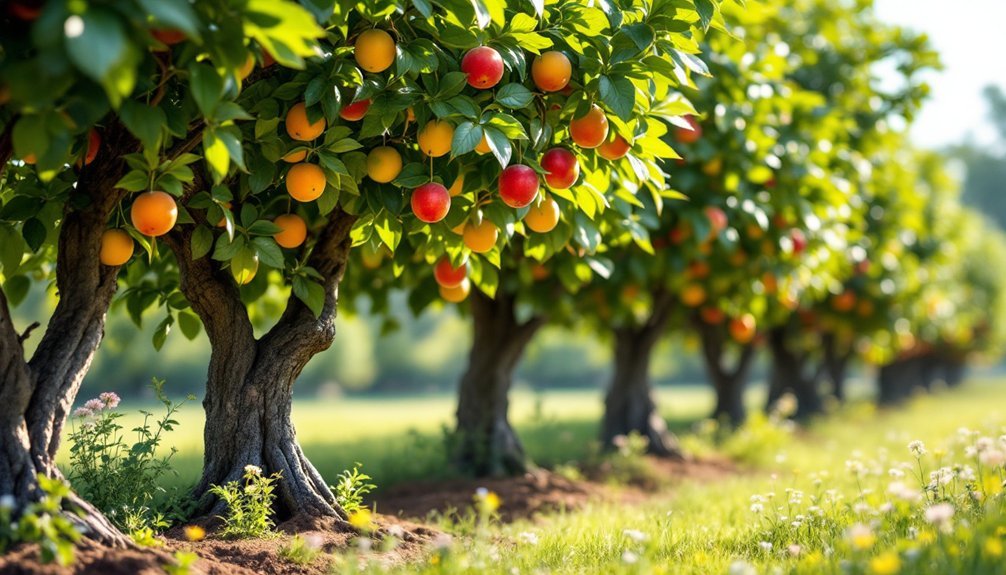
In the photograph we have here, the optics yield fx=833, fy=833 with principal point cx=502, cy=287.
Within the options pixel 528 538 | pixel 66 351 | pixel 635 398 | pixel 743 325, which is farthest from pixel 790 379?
pixel 66 351

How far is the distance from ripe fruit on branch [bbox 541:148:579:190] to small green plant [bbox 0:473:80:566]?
7.88ft

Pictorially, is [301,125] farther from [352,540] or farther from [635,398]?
[635,398]

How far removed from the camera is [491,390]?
8594 mm

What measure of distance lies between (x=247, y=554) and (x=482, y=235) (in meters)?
1.86

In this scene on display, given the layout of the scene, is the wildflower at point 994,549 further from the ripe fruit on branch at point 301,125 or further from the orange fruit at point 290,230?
the orange fruit at point 290,230

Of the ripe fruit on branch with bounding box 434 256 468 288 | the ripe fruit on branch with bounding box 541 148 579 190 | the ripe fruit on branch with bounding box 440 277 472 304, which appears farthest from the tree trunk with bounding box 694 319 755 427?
the ripe fruit on branch with bounding box 541 148 579 190

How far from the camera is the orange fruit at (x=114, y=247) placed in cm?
397

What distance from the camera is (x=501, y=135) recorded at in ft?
11.7

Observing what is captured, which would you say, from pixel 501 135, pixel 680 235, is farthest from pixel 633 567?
pixel 680 235

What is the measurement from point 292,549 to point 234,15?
238 cm

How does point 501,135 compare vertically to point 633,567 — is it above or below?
above

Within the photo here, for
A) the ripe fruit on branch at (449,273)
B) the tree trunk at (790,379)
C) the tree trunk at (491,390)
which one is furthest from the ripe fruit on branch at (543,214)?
the tree trunk at (790,379)

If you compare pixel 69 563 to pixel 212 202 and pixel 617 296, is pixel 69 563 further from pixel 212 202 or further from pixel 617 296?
pixel 617 296

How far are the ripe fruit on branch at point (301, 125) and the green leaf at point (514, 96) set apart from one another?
798 millimetres
